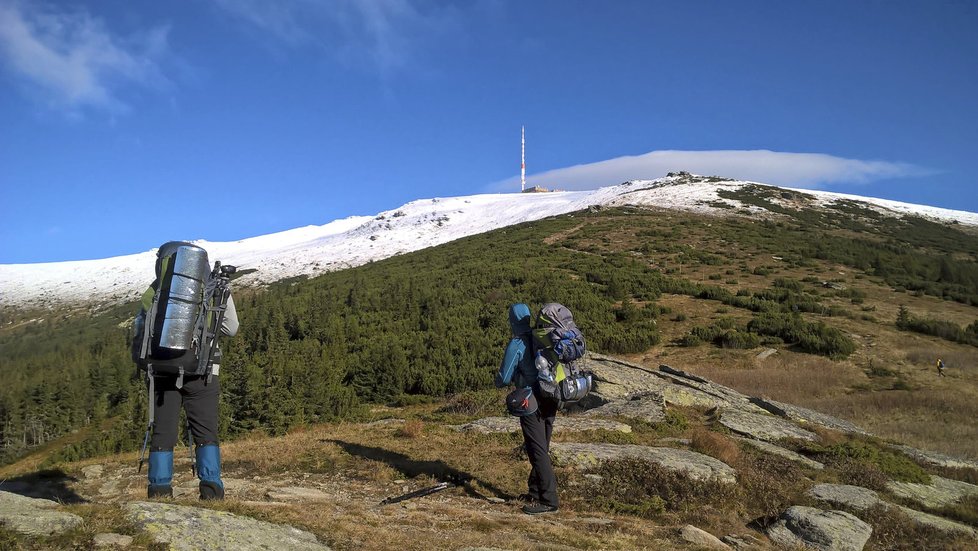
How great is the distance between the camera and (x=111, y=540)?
3.15m

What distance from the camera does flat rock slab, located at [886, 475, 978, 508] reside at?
7.97 meters

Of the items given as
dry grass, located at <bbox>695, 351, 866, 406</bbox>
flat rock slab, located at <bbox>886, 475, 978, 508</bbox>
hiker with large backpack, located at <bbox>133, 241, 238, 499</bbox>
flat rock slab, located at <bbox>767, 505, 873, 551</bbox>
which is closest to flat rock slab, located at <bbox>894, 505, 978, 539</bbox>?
flat rock slab, located at <bbox>886, 475, 978, 508</bbox>

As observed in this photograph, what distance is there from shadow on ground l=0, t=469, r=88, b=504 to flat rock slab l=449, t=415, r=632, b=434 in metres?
5.91

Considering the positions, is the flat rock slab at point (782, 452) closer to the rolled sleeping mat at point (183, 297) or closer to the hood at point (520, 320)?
the hood at point (520, 320)

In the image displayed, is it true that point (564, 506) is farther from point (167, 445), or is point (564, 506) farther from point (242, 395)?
→ point (242, 395)

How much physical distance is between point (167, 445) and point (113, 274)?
312ft

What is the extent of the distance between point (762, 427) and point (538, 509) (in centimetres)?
706

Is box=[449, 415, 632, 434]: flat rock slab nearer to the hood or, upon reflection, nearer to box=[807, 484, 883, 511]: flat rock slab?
box=[807, 484, 883, 511]: flat rock slab

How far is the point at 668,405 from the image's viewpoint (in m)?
12.7

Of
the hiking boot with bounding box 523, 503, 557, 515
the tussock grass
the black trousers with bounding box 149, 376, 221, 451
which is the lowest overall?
the tussock grass

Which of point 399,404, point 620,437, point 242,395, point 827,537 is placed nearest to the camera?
point 827,537

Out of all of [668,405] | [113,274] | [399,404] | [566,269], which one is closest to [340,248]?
[113,274]

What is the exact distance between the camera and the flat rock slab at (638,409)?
11016mm

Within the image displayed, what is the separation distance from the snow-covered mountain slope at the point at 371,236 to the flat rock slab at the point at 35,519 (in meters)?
55.8
